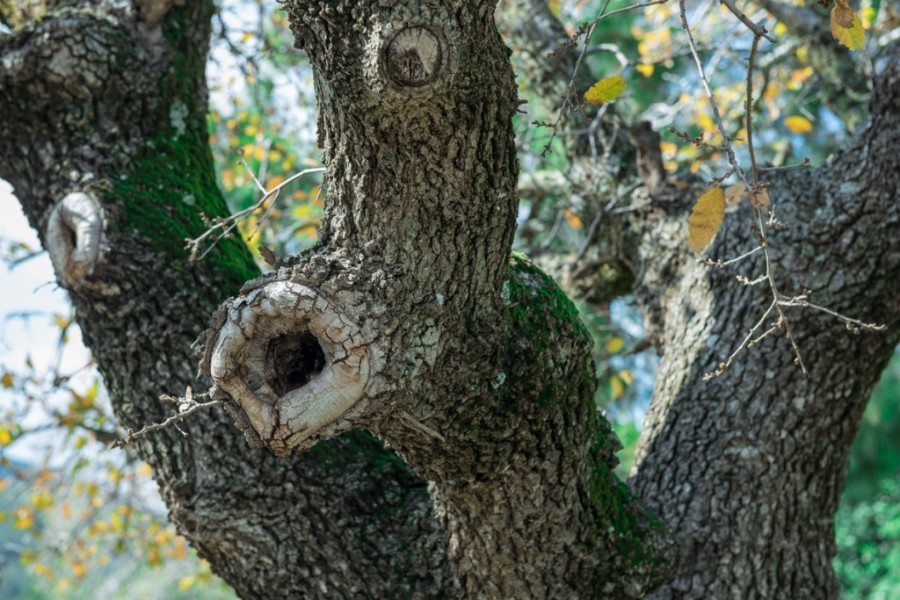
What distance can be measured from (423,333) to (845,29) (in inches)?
44.1

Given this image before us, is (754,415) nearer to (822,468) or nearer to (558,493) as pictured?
(822,468)

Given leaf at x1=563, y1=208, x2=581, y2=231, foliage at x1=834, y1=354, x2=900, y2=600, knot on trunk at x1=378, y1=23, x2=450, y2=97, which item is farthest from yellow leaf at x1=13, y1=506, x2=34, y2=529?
foliage at x1=834, y1=354, x2=900, y2=600

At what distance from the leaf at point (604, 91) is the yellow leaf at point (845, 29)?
0.43 metres

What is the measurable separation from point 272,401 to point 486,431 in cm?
59

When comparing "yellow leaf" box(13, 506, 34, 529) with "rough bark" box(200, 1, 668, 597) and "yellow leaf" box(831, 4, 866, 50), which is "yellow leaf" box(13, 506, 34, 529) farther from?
"yellow leaf" box(831, 4, 866, 50)

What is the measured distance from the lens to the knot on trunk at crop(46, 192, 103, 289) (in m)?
2.58

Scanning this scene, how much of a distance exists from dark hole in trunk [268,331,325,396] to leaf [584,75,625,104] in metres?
0.77

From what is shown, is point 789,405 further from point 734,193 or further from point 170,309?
point 170,309

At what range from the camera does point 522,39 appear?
415 cm

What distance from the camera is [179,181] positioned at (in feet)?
9.37

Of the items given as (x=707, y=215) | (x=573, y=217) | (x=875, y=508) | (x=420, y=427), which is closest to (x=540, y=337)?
(x=420, y=427)

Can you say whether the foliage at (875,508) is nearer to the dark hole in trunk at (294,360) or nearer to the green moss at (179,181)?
the green moss at (179,181)

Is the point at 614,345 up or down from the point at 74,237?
down

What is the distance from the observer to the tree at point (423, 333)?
1845mm
